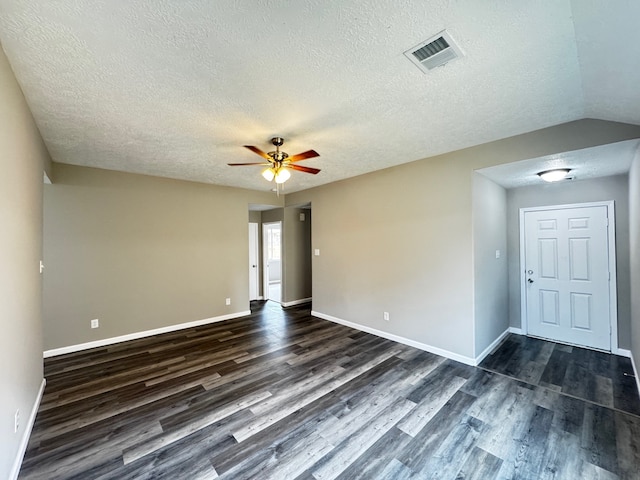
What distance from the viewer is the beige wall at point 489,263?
326 centimetres

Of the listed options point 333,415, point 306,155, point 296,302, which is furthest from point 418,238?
point 296,302

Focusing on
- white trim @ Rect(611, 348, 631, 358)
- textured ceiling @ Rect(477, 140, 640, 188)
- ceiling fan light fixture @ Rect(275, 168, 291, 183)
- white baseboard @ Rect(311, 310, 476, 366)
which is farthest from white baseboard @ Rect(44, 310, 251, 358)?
white trim @ Rect(611, 348, 631, 358)

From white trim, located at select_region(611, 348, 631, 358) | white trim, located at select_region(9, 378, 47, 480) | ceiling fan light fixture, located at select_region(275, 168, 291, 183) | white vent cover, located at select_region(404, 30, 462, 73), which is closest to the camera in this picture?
white vent cover, located at select_region(404, 30, 462, 73)

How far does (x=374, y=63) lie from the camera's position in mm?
1675

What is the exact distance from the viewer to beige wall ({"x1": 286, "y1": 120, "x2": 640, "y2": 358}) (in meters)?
2.86

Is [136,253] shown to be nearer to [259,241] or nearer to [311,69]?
[259,241]

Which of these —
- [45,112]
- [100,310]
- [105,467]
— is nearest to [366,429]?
[105,467]

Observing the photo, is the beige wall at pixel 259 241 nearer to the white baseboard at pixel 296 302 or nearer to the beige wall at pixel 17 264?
the white baseboard at pixel 296 302

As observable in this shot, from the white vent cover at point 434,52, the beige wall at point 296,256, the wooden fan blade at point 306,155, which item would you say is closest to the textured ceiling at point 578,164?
the white vent cover at point 434,52

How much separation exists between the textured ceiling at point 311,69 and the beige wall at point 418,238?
25cm

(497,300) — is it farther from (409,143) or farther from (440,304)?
(409,143)

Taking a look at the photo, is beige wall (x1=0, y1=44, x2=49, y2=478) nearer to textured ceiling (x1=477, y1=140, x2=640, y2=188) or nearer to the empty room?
the empty room

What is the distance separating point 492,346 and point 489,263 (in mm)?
1160

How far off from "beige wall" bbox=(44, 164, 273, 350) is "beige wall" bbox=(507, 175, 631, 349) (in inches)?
188
